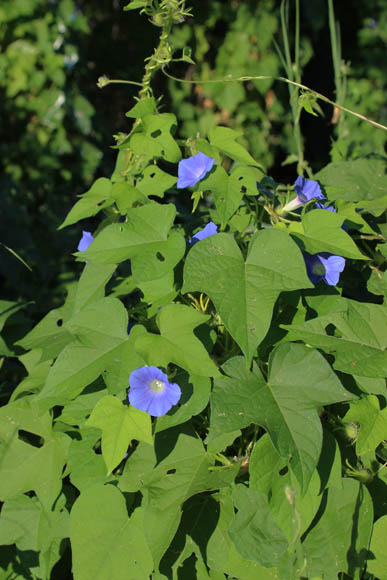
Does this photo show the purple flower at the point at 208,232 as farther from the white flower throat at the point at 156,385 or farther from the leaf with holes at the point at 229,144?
the white flower throat at the point at 156,385

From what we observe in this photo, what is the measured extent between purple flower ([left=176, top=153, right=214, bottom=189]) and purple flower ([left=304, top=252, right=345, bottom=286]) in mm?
304

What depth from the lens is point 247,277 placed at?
3.79 ft

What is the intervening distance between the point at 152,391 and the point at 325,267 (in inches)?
17.8

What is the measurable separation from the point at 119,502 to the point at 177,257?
510 mm

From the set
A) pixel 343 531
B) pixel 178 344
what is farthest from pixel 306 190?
pixel 343 531

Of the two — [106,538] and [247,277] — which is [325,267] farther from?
[106,538]

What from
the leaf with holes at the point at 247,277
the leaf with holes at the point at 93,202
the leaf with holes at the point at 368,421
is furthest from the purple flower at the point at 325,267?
the leaf with holes at the point at 93,202

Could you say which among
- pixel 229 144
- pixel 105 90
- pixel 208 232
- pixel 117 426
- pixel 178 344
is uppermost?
pixel 229 144

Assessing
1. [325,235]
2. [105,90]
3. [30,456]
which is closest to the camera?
[325,235]

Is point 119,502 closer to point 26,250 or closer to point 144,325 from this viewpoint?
point 144,325

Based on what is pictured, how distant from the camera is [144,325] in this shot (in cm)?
131

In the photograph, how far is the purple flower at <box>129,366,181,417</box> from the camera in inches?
43.1

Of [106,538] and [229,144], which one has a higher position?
[229,144]

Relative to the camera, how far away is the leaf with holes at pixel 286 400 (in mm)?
1031
